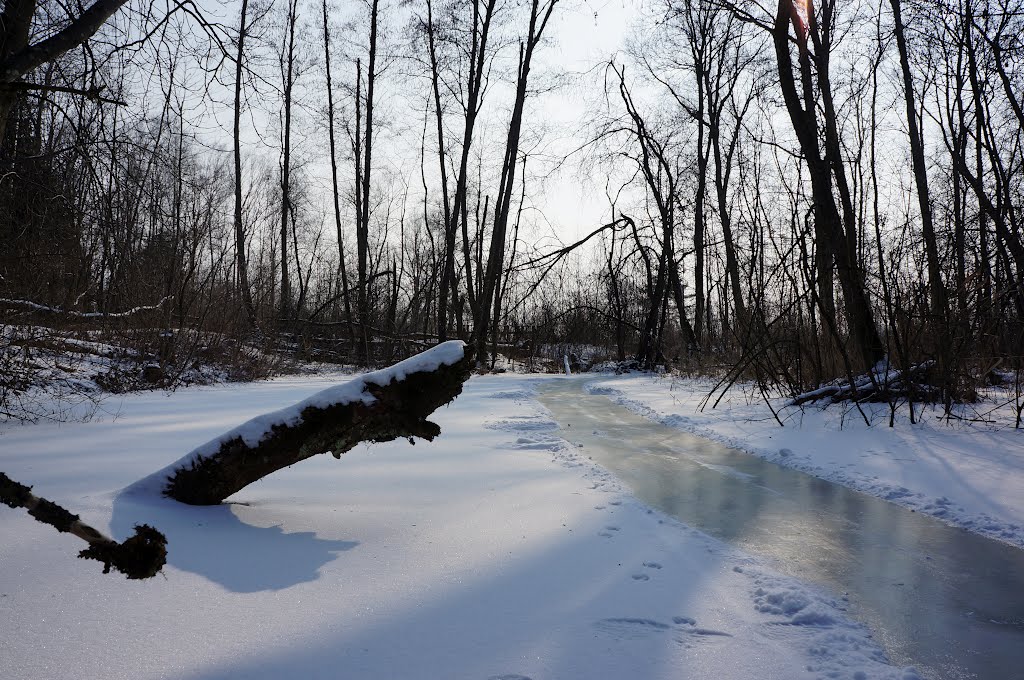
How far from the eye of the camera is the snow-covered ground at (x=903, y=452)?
3.44m

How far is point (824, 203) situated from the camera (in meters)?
7.39

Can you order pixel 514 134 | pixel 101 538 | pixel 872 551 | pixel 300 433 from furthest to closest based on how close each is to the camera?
pixel 514 134 < pixel 872 551 < pixel 300 433 < pixel 101 538

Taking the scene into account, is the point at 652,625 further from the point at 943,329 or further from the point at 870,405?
the point at 870,405

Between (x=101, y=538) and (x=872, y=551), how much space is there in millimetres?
3048

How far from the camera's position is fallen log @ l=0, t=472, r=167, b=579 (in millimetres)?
829

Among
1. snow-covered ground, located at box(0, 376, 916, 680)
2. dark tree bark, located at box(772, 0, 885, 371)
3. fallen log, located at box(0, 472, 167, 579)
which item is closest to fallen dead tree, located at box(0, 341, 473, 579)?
snow-covered ground, located at box(0, 376, 916, 680)

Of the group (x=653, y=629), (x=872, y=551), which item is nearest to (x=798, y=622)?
(x=653, y=629)

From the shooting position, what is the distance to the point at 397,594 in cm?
190

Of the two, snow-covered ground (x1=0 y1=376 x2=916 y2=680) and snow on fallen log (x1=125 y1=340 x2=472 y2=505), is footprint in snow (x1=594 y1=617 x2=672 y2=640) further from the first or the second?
snow on fallen log (x1=125 y1=340 x2=472 y2=505)

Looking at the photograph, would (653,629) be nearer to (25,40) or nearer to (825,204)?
(25,40)

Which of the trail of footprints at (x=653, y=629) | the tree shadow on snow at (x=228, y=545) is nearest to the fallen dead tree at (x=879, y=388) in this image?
the trail of footprints at (x=653, y=629)

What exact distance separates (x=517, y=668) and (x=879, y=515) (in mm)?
2811

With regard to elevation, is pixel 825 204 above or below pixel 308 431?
above

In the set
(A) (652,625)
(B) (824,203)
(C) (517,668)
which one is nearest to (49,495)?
(C) (517,668)
